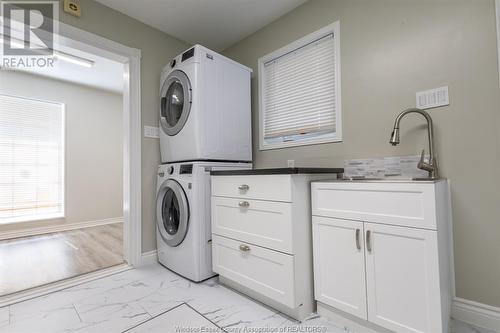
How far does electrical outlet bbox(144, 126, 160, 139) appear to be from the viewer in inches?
90.1

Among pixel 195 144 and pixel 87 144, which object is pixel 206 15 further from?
pixel 87 144

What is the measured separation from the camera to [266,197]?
1457mm

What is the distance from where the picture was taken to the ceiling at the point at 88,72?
3.11m

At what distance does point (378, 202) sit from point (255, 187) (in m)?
0.69

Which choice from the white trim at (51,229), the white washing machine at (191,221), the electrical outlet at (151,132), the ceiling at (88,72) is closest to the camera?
the white washing machine at (191,221)

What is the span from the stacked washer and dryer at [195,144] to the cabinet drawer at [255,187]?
19 cm

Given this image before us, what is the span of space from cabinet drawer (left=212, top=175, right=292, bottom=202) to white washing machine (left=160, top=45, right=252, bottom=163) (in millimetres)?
301

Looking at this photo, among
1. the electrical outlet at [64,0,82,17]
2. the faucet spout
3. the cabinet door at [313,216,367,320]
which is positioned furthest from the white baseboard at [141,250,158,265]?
the faucet spout

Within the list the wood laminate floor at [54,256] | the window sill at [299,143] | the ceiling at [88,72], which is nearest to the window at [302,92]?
the window sill at [299,143]

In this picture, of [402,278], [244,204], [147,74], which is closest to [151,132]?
[147,74]

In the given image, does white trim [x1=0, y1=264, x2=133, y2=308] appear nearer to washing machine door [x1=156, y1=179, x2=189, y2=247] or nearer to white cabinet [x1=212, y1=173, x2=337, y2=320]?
washing machine door [x1=156, y1=179, x2=189, y2=247]

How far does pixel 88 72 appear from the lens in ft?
11.1

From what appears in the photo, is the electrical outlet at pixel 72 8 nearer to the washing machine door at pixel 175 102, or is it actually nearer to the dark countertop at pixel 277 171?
the washing machine door at pixel 175 102

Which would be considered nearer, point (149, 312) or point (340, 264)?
point (340, 264)
